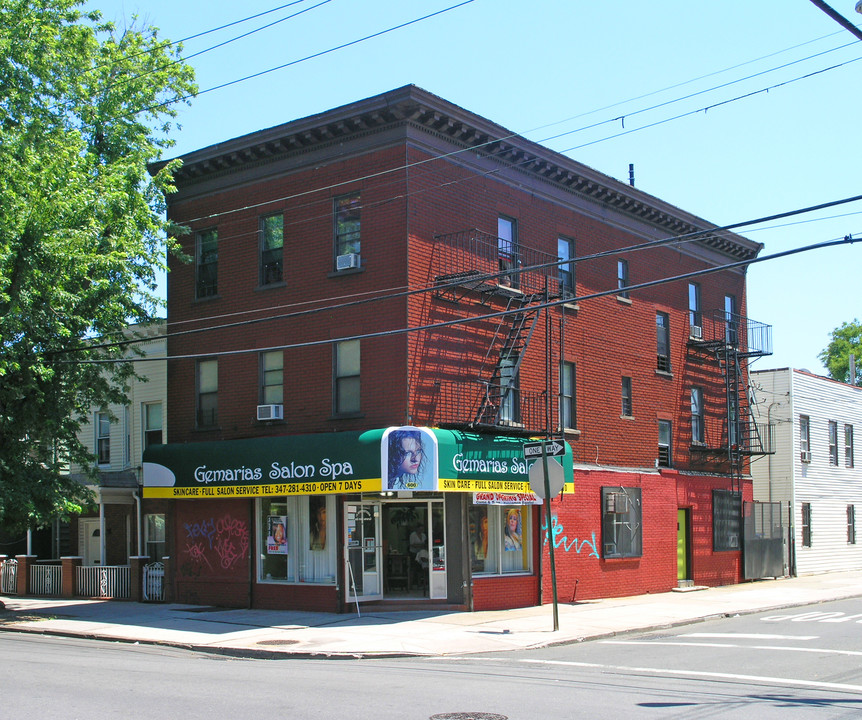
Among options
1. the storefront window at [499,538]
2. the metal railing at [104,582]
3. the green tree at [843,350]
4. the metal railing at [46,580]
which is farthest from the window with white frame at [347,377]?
the green tree at [843,350]

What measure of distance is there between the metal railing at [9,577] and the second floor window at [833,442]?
28235 mm

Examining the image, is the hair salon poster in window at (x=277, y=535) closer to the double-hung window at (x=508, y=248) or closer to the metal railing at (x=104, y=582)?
the metal railing at (x=104, y=582)

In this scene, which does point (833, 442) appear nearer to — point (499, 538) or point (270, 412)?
A: point (499, 538)

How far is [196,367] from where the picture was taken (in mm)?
24719

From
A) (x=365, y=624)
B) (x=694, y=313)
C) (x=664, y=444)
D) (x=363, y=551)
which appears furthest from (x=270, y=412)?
(x=694, y=313)

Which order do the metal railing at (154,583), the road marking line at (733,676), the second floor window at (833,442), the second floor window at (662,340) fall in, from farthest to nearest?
1. the second floor window at (833,442)
2. the second floor window at (662,340)
3. the metal railing at (154,583)
4. the road marking line at (733,676)

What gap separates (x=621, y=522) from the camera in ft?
85.0

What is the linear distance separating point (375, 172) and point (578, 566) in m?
10.8

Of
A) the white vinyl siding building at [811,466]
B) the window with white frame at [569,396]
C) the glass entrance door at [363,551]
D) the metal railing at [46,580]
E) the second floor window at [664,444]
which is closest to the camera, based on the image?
the glass entrance door at [363,551]

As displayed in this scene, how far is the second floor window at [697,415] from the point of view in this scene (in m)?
30.1

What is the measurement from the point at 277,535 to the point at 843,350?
55211 mm

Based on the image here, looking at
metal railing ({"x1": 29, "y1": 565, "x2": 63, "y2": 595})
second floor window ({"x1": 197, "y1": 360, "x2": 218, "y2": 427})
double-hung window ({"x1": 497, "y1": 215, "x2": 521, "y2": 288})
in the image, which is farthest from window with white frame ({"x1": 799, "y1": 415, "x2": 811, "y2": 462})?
metal railing ({"x1": 29, "y1": 565, "x2": 63, "y2": 595})

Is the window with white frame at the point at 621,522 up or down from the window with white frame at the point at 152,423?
down

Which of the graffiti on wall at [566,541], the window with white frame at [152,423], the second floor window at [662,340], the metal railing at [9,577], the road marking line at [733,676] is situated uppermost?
the second floor window at [662,340]
